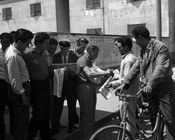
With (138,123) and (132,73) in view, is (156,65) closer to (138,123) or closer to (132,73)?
(132,73)

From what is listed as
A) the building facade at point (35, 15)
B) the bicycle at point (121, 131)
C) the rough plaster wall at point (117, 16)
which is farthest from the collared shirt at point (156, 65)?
the building facade at point (35, 15)

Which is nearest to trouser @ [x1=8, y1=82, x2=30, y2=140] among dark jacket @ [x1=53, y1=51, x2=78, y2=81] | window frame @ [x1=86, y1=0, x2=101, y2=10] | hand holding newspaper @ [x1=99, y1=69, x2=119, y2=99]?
dark jacket @ [x1=53, y1=51, x2=78, y2=81]

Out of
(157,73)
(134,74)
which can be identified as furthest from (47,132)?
(157,73)

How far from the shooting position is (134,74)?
3.94 m

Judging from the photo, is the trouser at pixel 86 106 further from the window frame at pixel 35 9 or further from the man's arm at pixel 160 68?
the window frame at pixel 35 9

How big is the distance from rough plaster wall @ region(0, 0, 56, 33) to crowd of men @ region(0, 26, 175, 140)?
74.8 feet

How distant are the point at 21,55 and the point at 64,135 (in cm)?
174

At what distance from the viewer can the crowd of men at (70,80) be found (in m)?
3.68

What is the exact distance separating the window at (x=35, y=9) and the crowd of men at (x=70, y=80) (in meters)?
24.1

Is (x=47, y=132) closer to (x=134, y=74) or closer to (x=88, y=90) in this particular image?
(x=88, y=90)

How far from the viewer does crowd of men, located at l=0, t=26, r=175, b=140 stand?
145 inches

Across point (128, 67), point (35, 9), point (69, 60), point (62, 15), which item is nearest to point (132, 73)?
point (128, 67)

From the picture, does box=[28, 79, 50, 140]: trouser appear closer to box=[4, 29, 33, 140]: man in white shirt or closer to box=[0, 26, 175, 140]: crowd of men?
box=[0, 26, 175, 140]: crowd of men

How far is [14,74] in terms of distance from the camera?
378 cm
